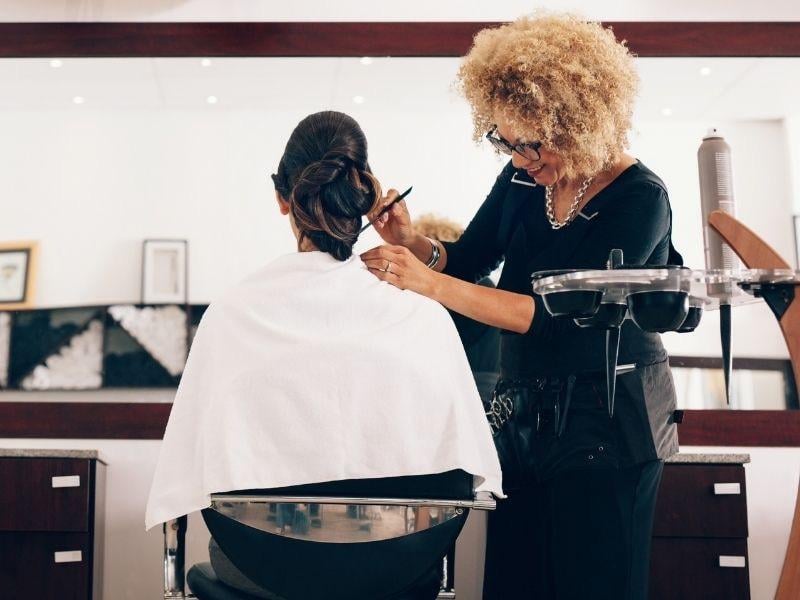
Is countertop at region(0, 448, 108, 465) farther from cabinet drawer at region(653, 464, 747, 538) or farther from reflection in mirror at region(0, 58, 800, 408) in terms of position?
cabinet drawer at region(653, 464, 747, 538)

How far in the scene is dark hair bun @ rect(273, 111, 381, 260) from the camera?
5.51 feet

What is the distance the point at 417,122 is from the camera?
10.1ft

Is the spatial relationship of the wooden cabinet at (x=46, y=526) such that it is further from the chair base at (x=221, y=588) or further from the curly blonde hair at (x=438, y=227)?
the curly blonde hair at (x=438, y=227)

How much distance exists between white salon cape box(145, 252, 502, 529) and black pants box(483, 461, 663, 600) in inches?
5.7

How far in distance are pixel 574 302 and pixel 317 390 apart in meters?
0.46

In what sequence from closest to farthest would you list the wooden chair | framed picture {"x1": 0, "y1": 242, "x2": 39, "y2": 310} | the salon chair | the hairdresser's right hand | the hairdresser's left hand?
the wooden chair
the salon chair
the hairdresser's left hand
the hairdresser's right hand
framed picture {"x1": 0, "y1": 242, "x2": 39, "y2": 310}

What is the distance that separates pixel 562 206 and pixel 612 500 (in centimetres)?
58

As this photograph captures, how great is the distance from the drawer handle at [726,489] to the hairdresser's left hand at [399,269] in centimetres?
131

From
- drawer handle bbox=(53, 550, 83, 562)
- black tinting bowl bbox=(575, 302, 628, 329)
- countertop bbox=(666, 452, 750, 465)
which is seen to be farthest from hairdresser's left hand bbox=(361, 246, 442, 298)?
drawer handle bbox=(53, 550, 83, 562)

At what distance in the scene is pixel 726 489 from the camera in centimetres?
259

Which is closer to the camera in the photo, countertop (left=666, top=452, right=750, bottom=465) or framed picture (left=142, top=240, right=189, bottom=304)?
countertop (left=666, top=452, right=750, bottom=465)

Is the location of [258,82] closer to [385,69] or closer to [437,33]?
[385,69]

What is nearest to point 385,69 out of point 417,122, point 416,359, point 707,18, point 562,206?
point 417,122

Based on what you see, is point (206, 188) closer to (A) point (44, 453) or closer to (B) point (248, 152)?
(B) point (248, 152)
